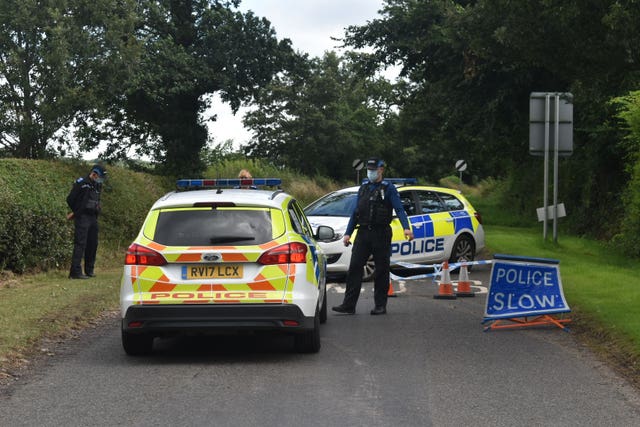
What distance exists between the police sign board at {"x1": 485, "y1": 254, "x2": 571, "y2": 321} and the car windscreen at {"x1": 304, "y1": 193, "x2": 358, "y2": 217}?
243 inches

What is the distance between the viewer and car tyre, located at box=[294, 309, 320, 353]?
938 cm

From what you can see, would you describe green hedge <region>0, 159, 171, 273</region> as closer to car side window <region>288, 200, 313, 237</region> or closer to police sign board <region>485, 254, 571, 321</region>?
car side window <region>288, 200, 313, 237</region>

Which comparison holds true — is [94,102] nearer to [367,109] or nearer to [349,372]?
[349,372]

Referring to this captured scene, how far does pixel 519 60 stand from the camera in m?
20.1

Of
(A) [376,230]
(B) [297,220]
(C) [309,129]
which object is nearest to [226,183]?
(B) [297,220]

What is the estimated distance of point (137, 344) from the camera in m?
9.40

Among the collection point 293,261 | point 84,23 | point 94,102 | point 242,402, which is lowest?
point 242,402

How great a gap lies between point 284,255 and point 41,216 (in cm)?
958

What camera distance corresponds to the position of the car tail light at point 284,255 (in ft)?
29.6

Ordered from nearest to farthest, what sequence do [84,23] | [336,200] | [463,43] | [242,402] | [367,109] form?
[242,402] → [336,200] → [84,23] → [463,43] → [367,109]

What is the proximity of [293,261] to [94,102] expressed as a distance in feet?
56.0

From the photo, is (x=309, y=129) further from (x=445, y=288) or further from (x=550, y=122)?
(x=445, y=288)

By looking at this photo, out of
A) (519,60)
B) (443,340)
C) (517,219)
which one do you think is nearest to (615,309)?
(443,340)

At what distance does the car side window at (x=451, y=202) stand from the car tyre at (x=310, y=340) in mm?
9251
